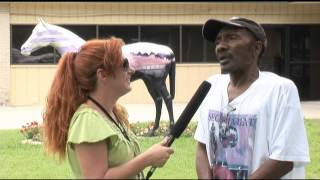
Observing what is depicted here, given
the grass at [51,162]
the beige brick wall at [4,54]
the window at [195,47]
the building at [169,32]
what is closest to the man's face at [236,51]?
the grass at [51,162]

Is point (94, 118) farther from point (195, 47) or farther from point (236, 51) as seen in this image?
point (195, 47)

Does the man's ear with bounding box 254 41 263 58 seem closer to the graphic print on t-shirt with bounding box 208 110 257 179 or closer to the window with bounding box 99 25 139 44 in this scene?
the graphic print on t-shirt with bounding box 208 110 257 179

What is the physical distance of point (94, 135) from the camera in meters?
2.58

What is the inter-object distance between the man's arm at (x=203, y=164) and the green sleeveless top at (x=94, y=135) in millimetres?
386

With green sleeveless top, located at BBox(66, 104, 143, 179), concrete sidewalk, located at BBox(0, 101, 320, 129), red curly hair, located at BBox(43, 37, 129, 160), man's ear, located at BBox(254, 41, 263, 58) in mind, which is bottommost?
concrete sidewalk, located at BBox(0, 101, 320, 129)

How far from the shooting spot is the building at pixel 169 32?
19031 mm

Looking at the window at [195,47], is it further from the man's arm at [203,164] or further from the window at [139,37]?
the man's arm at [203,164]

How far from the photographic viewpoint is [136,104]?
1942cm

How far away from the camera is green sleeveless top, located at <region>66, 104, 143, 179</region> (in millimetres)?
2592

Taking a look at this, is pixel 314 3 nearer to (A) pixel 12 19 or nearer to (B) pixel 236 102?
(A) pixel 12 19

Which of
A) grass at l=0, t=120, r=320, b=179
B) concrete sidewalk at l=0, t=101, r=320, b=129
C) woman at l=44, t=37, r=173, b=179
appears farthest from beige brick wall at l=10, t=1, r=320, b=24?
woman at l=44, t=37, r=173, b=179

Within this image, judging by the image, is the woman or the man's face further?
the man's face

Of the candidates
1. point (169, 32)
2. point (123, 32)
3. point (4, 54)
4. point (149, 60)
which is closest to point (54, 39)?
point (149, 60)

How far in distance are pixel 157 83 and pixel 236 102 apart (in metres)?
9.07
